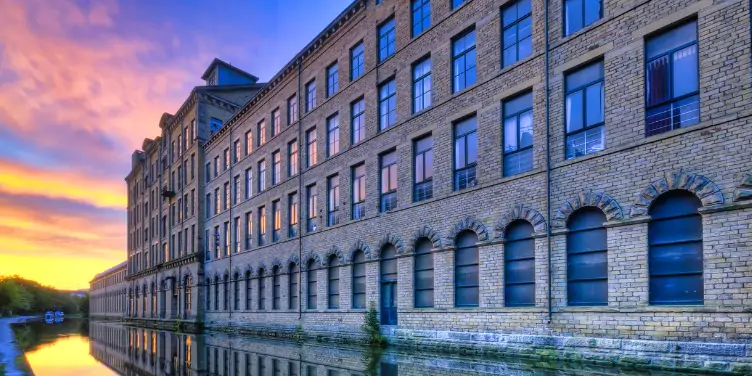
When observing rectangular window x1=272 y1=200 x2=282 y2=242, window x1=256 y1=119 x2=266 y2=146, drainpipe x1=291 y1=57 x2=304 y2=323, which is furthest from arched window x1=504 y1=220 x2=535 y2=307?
window x1=256 y1=119 x2=266 y2=146

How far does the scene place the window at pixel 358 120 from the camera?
22891 mm

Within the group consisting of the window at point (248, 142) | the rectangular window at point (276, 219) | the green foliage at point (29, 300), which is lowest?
the green foliage at point (29, 300)

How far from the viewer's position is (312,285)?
1006 inches

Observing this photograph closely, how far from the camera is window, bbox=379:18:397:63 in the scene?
70.2 feet

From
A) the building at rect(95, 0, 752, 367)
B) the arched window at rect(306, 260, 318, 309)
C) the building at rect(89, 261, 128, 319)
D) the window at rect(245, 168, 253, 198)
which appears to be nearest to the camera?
the building at rect(95, 0, 752, 367)

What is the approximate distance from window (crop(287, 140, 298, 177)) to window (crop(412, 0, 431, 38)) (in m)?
11.0

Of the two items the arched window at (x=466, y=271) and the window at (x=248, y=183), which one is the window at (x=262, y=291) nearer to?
the window at (x=248, y=183)

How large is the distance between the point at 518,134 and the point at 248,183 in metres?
22.9

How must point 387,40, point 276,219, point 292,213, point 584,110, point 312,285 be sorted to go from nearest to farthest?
point 584,110 → point 387,40 → point 312,285 → point 292,213 → point 276,219

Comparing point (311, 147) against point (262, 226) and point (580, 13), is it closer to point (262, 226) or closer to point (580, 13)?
point (262, 226)

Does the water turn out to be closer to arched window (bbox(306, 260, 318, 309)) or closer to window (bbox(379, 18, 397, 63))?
arched window (bbox(306, 260, 318, 309))

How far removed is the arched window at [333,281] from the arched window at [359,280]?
141 centimetres

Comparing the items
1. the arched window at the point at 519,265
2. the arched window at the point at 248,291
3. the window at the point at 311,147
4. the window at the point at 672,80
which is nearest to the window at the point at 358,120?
the window at the point at 311,147

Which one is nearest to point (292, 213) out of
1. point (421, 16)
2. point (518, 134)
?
point (421, 16)
